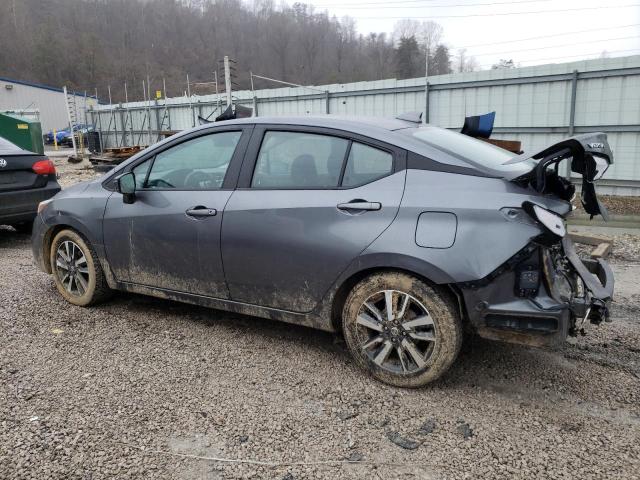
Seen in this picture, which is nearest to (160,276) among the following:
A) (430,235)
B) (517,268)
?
(430,235)

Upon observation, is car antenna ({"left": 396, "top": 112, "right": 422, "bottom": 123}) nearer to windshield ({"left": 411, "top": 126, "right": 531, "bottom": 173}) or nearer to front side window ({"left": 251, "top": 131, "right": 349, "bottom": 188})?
windshield ({"left": 411, "top": 126, "right": 531, "bottom": 173})

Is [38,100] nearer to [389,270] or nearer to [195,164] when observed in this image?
[195,164]

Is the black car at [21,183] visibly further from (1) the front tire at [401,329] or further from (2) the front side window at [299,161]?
(1) the front tire at [401,329]

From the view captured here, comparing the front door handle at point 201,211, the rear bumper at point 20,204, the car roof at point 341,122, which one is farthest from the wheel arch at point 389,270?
the rear bumper at point 20,204

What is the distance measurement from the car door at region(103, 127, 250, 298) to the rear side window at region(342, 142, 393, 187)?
0.86 m

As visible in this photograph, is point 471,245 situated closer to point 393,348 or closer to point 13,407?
point 393,348

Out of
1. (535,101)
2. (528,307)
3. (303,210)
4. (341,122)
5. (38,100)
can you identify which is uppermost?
(38,100)

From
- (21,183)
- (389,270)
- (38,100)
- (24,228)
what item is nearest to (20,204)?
(21,183)

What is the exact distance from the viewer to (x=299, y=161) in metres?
3.39

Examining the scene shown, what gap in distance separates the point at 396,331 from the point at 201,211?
1.58 m

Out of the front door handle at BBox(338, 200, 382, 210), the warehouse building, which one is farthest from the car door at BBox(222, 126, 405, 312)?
the warehouse building

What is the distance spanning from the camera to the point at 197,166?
12.5 feet

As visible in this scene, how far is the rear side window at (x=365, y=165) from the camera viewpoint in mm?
3105

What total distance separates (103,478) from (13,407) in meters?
0.94
